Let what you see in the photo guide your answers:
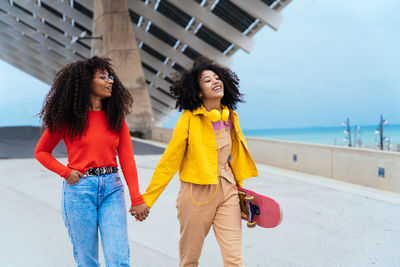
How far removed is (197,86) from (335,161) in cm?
680

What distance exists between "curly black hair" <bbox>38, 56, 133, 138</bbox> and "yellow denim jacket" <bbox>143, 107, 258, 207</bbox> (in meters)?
0.45

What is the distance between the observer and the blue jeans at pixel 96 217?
8.20 feet

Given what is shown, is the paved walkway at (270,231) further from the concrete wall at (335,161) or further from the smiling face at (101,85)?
the smiling face at (101,85)

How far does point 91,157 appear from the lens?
2621mm

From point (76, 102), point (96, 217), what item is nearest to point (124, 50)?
point (76, 102)

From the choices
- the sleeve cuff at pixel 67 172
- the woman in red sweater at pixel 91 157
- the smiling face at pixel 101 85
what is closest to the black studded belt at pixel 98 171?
the woman in red sweater at pixel 91 157

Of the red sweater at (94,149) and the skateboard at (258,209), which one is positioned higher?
the red sweater at (94,149)

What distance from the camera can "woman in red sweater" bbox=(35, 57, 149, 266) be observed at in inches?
100

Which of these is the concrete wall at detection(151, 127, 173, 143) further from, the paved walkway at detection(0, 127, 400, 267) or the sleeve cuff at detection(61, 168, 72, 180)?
the sleeve cuff at detection(61, 168, 72, 180)

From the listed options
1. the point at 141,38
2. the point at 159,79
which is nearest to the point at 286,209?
the point at 141,38

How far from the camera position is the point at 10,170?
346 inches

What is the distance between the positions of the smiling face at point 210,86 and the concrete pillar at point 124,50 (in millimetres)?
17086

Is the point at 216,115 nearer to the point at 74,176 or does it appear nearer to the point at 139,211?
the point at 139,211

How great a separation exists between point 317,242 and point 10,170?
7.09 m
